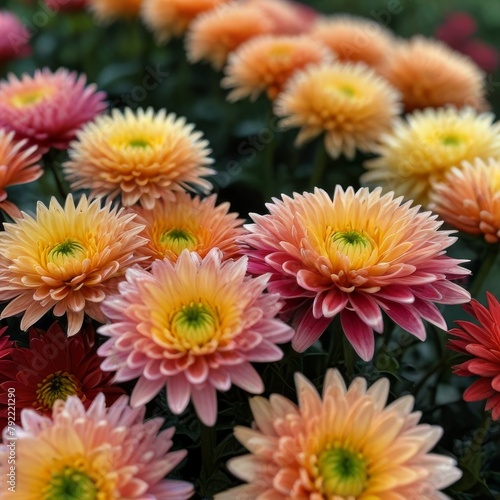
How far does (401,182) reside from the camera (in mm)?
1060

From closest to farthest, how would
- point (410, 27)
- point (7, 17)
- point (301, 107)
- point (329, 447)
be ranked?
point (329, 447) < point (301, 107) < point (7, 17) < point (410, 27)

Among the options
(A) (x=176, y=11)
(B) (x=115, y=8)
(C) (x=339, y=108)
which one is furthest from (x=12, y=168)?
(B) (x=115, y=8)

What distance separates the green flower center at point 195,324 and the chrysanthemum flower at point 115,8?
4.11 ft

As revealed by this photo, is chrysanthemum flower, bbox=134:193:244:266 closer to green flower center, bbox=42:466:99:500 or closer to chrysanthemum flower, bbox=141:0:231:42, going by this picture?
green flower center, bbox=42:466:99:500

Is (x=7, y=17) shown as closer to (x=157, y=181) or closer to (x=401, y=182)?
(x=157, y=181)

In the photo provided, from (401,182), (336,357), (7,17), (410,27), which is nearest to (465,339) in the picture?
(336,357)

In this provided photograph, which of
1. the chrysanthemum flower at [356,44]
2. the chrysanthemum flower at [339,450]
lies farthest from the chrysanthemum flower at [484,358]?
the chrysanthemum flower at [356,44]

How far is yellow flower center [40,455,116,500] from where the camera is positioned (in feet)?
1.73

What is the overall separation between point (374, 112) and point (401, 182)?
0.18 metres

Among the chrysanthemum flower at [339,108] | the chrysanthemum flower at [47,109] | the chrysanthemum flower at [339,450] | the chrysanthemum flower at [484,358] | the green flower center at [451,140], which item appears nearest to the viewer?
the chrysanthemum flower at [339,450]

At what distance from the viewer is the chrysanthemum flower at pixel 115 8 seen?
1.62 m

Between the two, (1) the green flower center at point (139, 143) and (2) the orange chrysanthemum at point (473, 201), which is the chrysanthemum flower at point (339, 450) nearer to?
(2) the orange chrysanthemum at point (473, 201)

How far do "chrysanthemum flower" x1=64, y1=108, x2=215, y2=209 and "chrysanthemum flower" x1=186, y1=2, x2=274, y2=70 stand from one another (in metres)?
0.55

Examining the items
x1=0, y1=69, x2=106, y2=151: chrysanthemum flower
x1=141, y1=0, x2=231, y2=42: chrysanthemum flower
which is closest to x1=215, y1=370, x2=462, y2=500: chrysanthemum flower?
x1=0, y1=69, x2=106, y2=151: chrysanthemum flower
